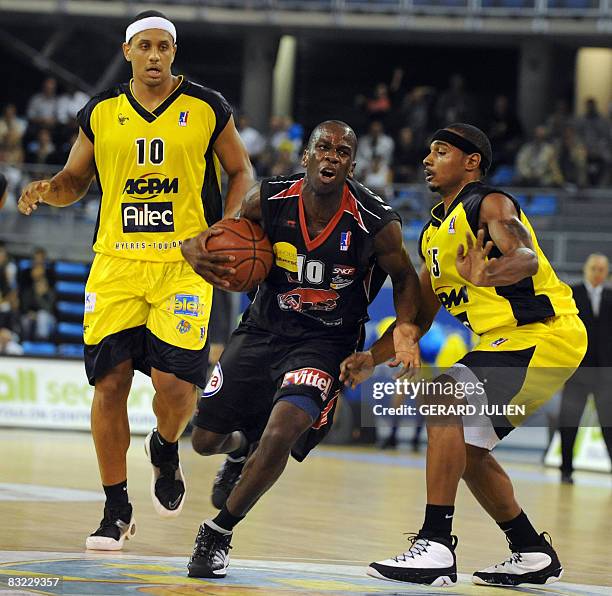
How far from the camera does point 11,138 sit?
844 inches

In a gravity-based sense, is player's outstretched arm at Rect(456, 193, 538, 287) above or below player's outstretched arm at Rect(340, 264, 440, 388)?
above

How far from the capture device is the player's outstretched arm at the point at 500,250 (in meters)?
5.35

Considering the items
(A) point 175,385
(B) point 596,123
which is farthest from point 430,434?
(B) point 596,123

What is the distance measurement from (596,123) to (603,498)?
12355 millimetres

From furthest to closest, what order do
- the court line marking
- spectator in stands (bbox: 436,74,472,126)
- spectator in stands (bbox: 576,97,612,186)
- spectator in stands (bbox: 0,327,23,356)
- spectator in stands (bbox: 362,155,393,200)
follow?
spectator in stands (bbox: 436,74,472,126) < spectator in stands (bbox: 576,97,612,186) < spectator in stands (bbox: 362,155,393,200) < spectator in stands (bbox: 0,327,23,356) < the court line marking

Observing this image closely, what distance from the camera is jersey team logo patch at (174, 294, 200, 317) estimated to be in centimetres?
639

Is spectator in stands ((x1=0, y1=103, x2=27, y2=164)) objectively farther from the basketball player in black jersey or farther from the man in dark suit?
the basketball player in black jersey

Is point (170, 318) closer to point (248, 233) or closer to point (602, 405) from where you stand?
point (248, 233)

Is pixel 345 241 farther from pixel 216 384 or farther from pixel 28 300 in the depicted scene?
pixel 28 300

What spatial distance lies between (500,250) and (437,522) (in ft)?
4.07

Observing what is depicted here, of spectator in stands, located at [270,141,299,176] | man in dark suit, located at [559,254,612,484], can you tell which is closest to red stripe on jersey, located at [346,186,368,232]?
man in dark suit, located at [559,254,612,484]

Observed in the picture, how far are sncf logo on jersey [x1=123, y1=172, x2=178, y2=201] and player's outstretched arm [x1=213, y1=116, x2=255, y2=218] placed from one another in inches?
14.3

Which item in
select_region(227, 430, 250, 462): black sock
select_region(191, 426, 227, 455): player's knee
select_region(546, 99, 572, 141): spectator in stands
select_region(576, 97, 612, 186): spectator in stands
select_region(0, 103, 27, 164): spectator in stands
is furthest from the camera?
select_region(546, 99, 572, 141): spectator in stands

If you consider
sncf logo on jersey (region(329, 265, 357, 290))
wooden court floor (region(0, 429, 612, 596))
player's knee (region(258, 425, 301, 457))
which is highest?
sncf logo on jersey (region(329, 265, 357, 290))
